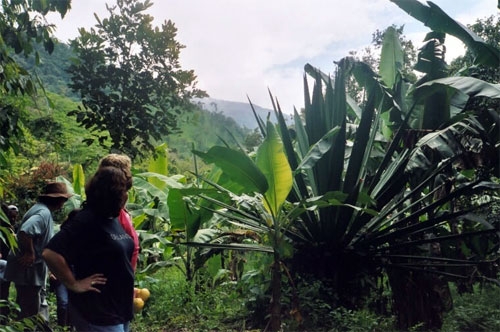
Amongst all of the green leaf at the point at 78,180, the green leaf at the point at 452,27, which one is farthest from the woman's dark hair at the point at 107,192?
the green leaf at the point at 78,180

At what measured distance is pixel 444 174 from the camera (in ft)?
13.4

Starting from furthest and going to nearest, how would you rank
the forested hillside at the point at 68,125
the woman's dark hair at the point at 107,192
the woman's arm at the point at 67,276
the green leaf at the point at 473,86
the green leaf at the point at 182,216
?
the forested hillside at the point at 68,125 < the green leaf at the point at 182,216 < the green leaf at the point at 473,86 < the woman's dark hair at the point at 107,192 < the woman's arm at the point at 67,276

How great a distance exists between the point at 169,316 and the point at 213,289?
1.95ft

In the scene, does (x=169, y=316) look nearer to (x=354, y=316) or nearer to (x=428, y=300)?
(x=354, y=316)

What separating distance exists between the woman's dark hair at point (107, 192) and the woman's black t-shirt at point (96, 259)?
4 centimetres

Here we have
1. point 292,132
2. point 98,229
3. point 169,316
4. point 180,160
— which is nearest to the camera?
point 98,229

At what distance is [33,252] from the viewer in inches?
133

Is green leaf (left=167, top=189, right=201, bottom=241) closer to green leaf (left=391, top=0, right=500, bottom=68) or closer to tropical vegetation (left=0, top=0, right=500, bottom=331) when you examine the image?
tropical vegetation (left=0, top=0, right=500, bottom=331)

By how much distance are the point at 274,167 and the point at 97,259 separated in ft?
5.01

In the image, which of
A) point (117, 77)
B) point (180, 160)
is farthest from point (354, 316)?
point (180, 160)

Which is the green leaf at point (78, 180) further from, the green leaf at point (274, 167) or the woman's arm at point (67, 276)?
the woman's arm at point (67, 276)

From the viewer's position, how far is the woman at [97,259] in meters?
1.86

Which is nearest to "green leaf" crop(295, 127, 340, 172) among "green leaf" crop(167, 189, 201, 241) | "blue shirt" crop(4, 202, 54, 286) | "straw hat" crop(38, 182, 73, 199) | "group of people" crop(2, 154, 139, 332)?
"green leaf" crop(167, 189, 201, 241)

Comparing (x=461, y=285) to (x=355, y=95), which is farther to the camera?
(x=355, y=95)
